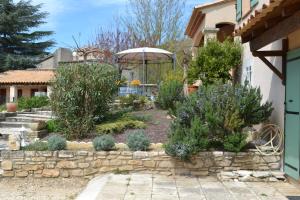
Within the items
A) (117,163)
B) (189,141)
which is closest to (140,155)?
(117,163)

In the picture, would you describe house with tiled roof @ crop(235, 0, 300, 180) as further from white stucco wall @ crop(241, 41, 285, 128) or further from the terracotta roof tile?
the terracotta roof tile

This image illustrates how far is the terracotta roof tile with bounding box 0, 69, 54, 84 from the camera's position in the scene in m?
31.2

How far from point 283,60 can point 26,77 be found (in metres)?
27.0

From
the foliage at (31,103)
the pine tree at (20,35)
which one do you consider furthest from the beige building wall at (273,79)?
the pine tree at (20,35)

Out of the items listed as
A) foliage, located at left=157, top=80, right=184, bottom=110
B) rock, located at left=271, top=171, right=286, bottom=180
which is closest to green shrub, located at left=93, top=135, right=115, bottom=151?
rock, located at left=271, top=171, right=286, bottom=180

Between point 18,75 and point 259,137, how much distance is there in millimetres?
27089

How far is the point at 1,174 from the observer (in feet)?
29.9

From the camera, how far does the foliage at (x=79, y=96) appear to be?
1072cm

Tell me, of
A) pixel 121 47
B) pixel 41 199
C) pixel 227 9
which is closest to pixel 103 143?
pixel 41 199

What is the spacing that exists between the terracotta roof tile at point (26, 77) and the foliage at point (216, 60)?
2081 centimetres

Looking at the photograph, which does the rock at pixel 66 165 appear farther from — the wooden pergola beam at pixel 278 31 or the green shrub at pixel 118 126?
the wooden pergola beam at pixel 278 31

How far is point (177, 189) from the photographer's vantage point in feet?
24.3

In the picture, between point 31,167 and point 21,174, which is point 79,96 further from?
point 21,174

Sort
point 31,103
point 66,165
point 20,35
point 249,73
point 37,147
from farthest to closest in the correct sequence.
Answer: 1. point 20,35
2. point 31,103
3. point 249,73
4. point 37,147
5. point 66,165
